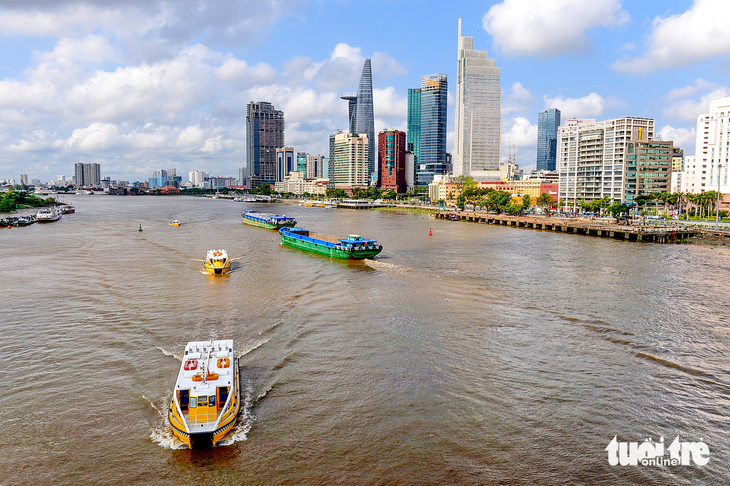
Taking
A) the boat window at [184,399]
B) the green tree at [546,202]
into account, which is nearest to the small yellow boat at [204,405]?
the boat window at [184,399]

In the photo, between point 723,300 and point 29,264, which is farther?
point 29,264

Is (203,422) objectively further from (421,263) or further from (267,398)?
(421,263)

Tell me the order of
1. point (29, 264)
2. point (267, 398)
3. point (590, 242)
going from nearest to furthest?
point (267, 398) → point (29, 264) → point (590, 242)

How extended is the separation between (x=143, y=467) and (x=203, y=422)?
1.90 m

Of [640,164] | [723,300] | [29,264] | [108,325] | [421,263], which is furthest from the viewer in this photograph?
[640,164]

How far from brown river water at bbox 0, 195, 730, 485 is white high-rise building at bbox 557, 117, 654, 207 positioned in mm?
82742

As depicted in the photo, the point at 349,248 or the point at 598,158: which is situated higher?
the point at 598,158

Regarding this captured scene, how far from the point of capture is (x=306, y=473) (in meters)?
13.5

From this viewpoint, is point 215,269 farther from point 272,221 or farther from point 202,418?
point 272,221

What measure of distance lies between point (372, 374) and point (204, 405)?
279 inches

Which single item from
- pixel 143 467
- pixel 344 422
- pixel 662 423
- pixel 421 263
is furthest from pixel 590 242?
pixel 143 467

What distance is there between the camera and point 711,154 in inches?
4274

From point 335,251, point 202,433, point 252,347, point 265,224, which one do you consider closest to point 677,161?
point 265,224

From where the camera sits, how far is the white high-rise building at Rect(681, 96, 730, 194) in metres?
104
